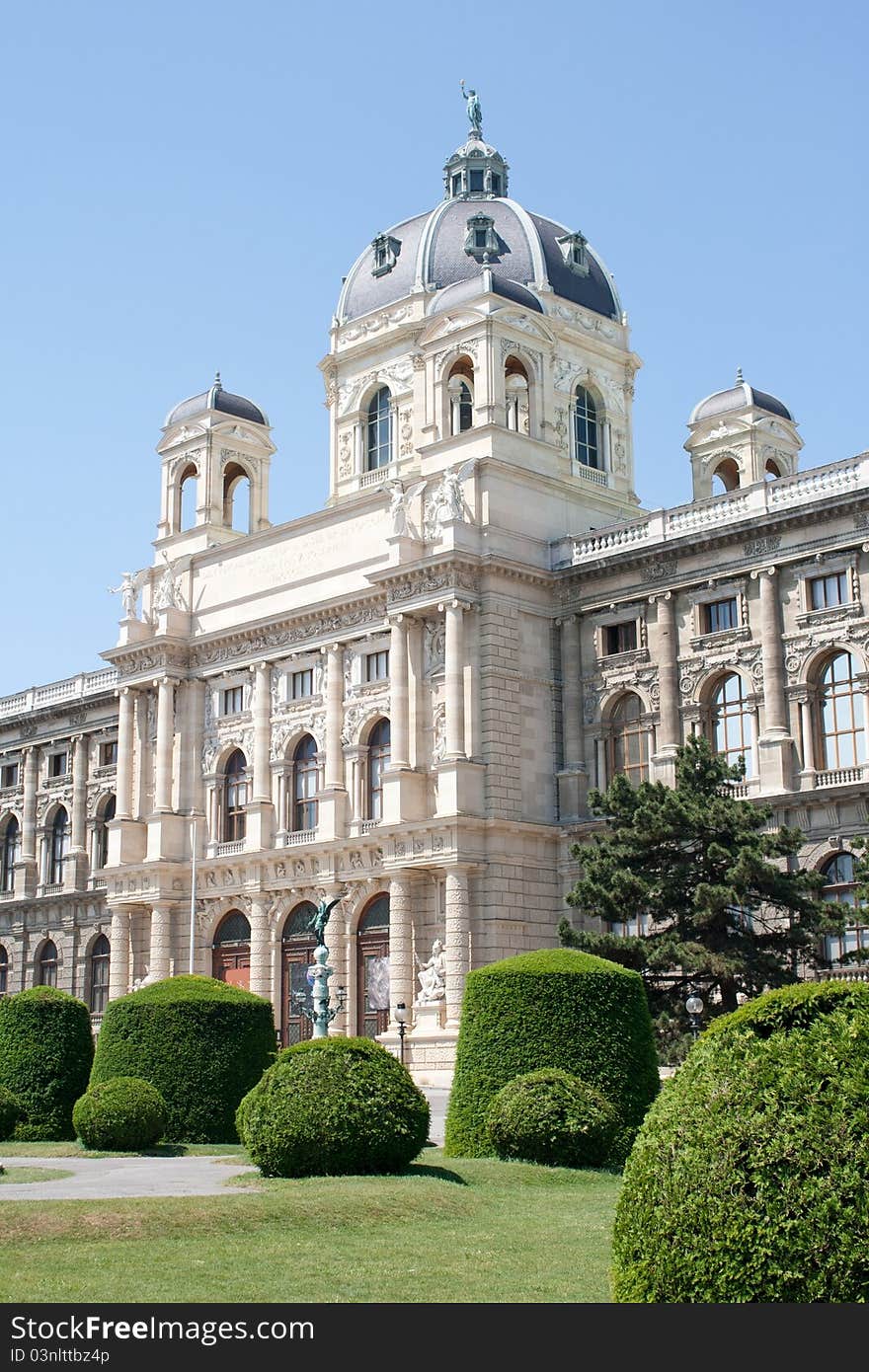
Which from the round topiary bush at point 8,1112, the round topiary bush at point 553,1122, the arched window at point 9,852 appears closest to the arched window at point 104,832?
the arched window at point 9,852

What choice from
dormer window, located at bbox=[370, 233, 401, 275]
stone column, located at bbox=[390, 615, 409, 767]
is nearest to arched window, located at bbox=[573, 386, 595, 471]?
dormer window, located at bbox=[370, 233, 401, 275]

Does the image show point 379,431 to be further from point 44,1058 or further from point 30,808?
point 44,1058

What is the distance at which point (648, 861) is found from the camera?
125ft

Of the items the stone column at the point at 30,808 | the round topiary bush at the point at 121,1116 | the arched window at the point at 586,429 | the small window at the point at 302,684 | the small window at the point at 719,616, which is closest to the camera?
the round topiary bush at the point at 121,1116

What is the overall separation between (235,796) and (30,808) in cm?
1649

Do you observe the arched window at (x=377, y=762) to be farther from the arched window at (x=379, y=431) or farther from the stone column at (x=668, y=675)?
the arched window at (x=379, y=431)

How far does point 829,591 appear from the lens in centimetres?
4416

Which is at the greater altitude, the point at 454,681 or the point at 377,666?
the point at 377,666

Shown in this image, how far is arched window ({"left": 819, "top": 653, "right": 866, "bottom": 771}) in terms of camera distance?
141ft

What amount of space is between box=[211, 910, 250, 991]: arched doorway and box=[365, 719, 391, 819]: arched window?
22.5ft

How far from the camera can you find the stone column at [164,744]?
191ft

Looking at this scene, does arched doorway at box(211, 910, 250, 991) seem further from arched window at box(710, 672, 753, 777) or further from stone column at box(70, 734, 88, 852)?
arched window at box(710, 672, 753, 777)

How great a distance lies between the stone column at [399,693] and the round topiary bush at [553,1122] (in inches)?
1011

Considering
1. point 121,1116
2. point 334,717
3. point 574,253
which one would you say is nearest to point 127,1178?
point 121,1116
